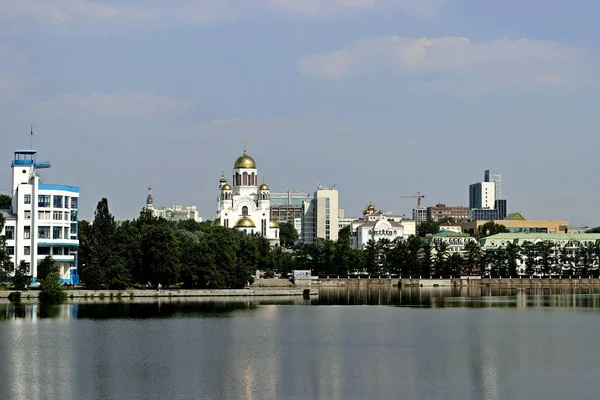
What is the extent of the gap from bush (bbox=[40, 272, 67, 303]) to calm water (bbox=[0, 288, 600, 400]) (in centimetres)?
301

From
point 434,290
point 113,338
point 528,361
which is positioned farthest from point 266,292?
point 528,361

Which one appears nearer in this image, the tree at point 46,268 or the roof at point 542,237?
the tree at point 46,268

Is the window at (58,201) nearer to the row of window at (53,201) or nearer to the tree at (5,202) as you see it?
the row of window at (53,201)

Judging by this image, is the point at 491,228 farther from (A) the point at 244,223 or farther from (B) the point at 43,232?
(B) the point at 43,232

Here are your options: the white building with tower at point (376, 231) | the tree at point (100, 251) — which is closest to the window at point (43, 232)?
the tree at point (100, 251)

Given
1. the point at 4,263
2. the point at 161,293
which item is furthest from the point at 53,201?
the point at 161,293

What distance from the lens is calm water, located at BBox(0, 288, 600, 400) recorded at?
113 ft

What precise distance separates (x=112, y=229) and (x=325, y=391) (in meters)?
46.7

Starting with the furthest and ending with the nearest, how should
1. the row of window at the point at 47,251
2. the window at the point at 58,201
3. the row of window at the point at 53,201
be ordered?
the window at the point at 58,201 → the row of window at the point at 53,201 → the row of window at the point at 47,251

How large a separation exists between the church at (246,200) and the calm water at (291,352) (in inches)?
2907

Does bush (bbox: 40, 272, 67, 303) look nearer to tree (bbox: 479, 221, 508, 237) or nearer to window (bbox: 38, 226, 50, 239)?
window (bbox: 38, 226, 50, 239)

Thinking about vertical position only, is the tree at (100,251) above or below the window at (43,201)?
below

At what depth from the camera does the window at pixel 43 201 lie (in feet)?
262

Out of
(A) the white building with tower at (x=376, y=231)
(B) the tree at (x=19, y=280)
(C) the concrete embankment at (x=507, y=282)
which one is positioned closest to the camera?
(B) the tree at (x=19, y=280)
